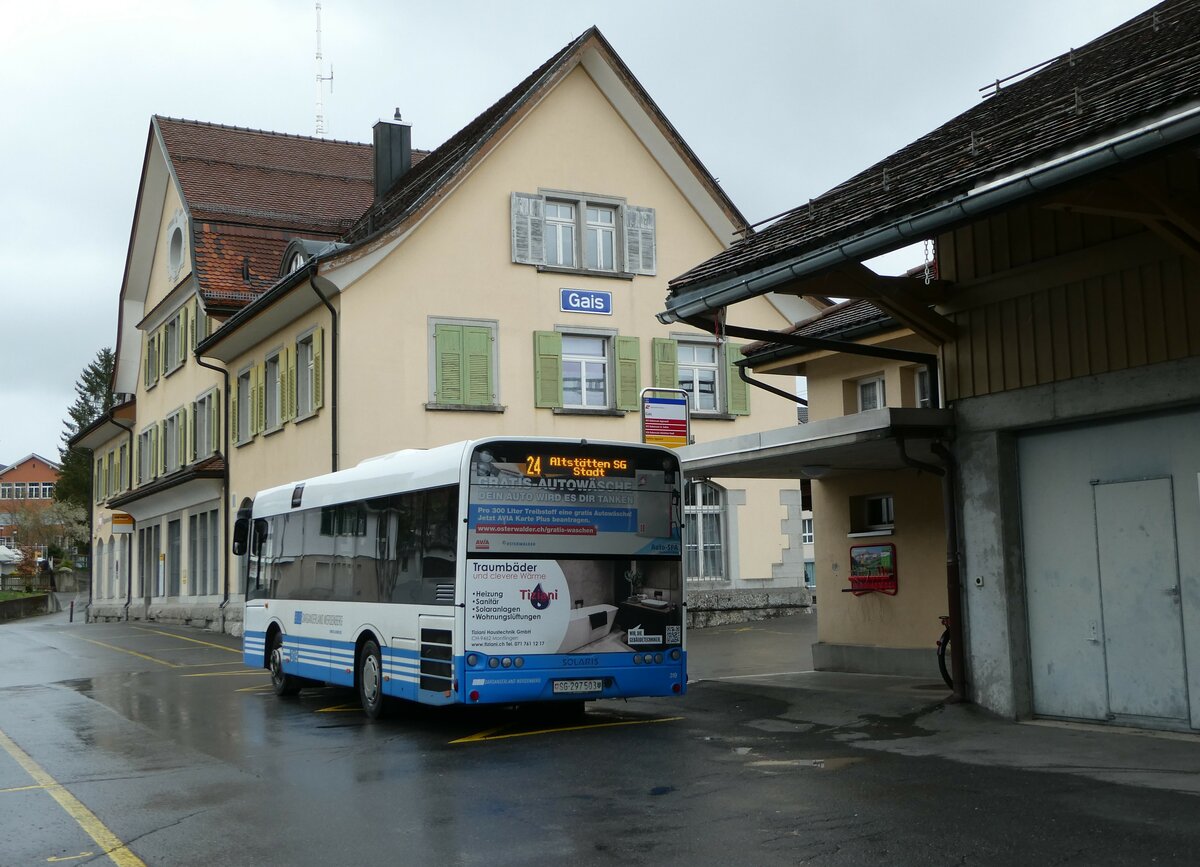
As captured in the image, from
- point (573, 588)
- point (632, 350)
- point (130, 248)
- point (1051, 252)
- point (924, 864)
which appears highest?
point (130, 248)

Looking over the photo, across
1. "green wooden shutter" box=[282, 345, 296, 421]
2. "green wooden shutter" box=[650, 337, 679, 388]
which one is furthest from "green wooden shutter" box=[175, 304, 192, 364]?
"green wooden shutter" box=[650, 337, 679, 388]

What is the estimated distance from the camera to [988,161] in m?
11.0

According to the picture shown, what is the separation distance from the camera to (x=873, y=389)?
18953 millimetres

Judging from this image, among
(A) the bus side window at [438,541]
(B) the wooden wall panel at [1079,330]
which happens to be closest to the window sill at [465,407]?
(A) the bus side window at [438,541]

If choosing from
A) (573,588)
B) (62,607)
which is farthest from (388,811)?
(62,607)

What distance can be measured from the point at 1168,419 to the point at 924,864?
6.19m

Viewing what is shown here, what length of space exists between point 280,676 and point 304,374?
517 inches

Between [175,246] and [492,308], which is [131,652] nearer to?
[492,308]

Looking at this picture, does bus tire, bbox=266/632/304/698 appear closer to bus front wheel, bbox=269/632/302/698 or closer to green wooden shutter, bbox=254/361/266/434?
bus front wheel, bbox=269/632/302/698

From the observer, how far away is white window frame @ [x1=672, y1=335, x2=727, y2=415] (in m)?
32.6

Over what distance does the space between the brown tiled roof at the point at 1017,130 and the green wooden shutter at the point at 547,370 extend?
1480 cm

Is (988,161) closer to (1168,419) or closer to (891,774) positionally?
(1168,419)

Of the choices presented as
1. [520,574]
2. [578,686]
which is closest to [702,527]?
[578,686]

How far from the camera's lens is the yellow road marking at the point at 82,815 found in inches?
312
